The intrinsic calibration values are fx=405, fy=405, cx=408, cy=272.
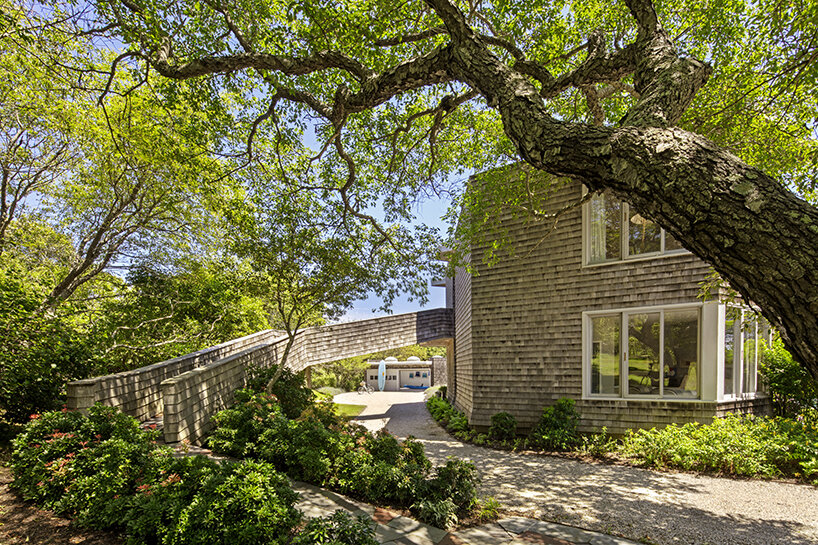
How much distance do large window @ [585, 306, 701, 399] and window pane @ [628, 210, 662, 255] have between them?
3.84 feet

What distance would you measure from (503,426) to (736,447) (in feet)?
12.7

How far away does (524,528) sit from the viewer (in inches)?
163

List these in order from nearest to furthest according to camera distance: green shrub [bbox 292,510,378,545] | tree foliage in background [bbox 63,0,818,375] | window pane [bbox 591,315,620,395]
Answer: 1. tree foliage in background [bbox 63,0,818,375]
2. green shrub [bbox 292,510,378,545]
3. window pane [bbox 591,315,620,395]

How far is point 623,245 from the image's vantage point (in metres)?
7.98

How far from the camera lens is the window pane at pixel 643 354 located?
24.9 ft

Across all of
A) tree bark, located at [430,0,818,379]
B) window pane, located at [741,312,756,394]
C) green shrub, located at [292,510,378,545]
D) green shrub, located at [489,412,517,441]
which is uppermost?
tree bark, located at [430,0,818,379]

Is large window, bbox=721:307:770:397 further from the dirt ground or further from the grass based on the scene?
the grass

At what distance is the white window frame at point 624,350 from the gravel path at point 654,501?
5.31 feet

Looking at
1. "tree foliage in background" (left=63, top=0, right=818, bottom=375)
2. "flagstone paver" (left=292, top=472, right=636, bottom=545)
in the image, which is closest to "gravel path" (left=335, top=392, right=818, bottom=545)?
"flagstone paver" (left=292, top=472, right=636, bottom=545)

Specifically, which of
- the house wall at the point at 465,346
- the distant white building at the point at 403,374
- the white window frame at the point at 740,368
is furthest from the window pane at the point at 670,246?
the distant white building at the point at 403,374

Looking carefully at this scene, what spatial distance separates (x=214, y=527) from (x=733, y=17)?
8.60 metres

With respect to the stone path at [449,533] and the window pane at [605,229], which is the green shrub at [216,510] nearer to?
the stone path at [449,533]

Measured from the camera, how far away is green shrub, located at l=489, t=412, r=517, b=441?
8.47 metres

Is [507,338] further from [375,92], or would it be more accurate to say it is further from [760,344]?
[375,92]
